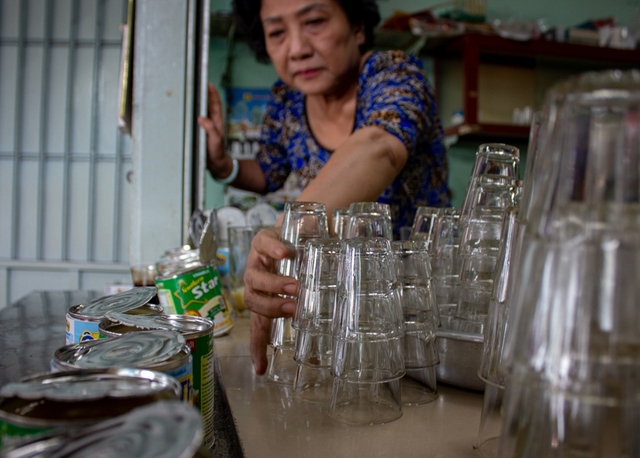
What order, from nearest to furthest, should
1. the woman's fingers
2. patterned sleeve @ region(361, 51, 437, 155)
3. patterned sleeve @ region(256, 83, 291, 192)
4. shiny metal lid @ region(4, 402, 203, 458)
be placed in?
shiny metal lid @ region(4, 402, 203, 458) < the woman's fingers < patterned sleeve @ region(361, 51, 437, 155) < patterned sleeve @ region(256, 83, 291, 192)

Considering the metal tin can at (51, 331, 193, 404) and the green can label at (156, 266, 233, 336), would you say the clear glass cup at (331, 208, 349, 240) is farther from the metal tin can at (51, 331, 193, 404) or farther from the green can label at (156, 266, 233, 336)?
the metal tin can at (51, 331, 193, 404)

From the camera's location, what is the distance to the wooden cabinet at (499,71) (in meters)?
3.01

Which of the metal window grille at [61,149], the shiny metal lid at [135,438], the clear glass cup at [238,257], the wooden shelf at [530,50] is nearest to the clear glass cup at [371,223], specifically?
the shiny metal lid at [135,438]

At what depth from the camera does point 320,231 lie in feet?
2.52

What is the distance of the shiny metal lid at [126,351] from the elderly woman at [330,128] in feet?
1.05

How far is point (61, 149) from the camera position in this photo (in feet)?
11.1

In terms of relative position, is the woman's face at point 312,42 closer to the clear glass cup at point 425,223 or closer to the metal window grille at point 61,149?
the clear glass cup at point 425,223

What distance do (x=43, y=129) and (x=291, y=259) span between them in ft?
10.4

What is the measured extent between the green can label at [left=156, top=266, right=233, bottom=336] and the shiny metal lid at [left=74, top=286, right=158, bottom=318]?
27cm

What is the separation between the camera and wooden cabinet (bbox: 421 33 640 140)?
9.86 ft

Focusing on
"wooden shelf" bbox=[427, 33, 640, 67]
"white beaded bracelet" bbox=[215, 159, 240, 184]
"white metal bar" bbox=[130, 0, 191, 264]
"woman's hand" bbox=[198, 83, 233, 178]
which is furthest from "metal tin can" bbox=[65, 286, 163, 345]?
"wooden shelf" bbox=[427, 33, 640, 67]

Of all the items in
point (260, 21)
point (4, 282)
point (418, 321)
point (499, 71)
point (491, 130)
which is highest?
point (499, 71)

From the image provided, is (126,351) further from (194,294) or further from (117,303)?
(194,294)

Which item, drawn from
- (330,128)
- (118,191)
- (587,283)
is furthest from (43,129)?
(587,283)
